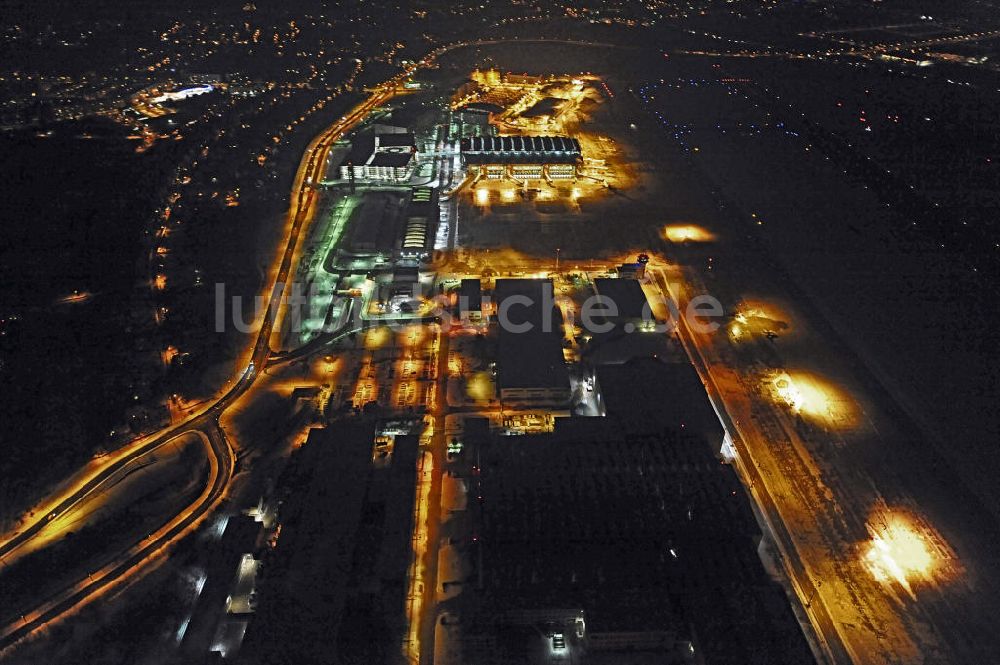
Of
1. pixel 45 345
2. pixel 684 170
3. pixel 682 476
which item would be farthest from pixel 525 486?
pixel 684 170

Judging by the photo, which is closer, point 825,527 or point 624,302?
point 825,527

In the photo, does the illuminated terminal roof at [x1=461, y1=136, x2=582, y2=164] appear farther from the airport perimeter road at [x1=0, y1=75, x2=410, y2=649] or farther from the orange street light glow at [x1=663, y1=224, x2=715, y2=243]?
the airport perimeter road at [x1=0, y1=75, x2=410, y2=649]

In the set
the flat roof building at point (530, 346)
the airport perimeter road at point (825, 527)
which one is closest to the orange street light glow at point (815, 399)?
the airport perimeter road at point (825, 527)

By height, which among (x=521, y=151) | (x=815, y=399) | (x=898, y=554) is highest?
(x=521, y=151)

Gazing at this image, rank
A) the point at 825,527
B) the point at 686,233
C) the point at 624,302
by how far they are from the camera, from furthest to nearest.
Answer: the point at 686,233, the point at 624,302, the point at 825,527

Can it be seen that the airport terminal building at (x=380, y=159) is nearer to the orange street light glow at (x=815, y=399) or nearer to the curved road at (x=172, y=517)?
the curved road at (x=172, y=517)

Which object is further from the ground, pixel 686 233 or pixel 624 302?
pixel 686 233

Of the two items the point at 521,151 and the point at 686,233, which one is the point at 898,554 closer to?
the point at 686,233

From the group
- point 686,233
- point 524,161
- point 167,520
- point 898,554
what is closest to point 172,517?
point 167,520

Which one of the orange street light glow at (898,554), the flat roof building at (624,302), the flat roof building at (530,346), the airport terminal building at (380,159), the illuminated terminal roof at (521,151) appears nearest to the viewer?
the orange street light glow at (898,554)
